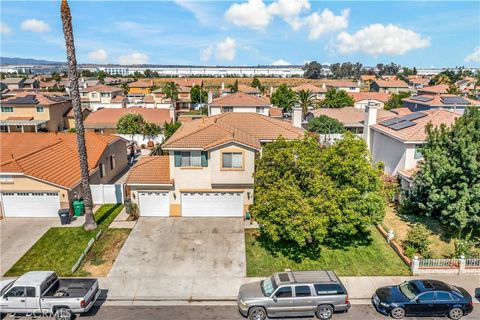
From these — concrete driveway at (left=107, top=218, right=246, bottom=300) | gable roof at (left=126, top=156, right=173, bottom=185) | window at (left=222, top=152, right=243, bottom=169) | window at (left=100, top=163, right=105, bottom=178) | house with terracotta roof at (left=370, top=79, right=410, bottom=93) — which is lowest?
concrete driveway at (left=107, top=218, right=246, bottom=300)

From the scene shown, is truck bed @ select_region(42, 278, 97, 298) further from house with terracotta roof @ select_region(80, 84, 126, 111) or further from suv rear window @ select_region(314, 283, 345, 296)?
house with terracotta roof @ select_region(80, 84, 126, 111)

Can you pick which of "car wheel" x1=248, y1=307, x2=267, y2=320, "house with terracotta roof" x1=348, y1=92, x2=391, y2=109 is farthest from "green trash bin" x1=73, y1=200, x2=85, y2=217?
"house with terracotta roof" x1=348, y1=92, x2=391, y2=109

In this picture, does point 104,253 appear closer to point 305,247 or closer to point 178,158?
point 178,158

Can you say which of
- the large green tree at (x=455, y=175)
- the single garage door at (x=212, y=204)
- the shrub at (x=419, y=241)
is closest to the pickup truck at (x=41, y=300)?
the single garage door at (x=212, y=204)

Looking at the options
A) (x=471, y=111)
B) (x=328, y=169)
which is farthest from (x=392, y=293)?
(x=471, y=111)

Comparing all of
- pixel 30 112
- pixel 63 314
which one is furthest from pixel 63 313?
pixel 30 112

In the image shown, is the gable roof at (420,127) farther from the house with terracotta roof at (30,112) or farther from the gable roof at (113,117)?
the house with terracotta roof at (30,112)
